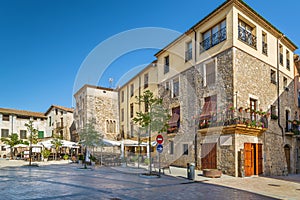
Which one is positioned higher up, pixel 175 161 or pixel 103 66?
pixel 103 66

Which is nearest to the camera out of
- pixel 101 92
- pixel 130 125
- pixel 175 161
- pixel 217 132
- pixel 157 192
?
pixel 157 192

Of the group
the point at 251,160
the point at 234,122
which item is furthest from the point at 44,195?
the point at 251,160

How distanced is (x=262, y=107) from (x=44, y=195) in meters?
15.0

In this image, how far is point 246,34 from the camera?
55.5 feet

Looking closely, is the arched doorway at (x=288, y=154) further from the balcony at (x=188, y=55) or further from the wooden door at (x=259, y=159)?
the balcony at (x=188, y=55)

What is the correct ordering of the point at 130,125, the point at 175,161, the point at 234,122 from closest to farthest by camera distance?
the point at 234,122
the point at 175,161
the point at 130,125

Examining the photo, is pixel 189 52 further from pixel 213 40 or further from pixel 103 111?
pixel 103 111

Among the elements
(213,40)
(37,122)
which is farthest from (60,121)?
(213,40)

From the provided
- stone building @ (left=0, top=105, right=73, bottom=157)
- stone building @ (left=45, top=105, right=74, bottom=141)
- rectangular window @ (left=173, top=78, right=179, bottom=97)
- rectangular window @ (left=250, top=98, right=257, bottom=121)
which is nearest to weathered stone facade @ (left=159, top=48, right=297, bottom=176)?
rectangular window @ (left=250, top=98, right=257, bottom=121)

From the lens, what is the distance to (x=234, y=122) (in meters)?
14.6

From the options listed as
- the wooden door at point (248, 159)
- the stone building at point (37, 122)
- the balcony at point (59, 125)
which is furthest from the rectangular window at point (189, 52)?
the balcony at point (59, 125)

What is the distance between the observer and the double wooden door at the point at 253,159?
49.0ft

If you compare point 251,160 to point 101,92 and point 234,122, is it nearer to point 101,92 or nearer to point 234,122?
point 234,122

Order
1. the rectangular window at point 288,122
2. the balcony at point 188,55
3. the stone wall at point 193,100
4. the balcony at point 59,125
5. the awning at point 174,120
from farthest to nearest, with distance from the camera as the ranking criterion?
the balcony at point 59,125 → the awning at point 174,120 → the rectangular window at point 288,122 → the balcony at point 188,55 → the stone wall at point 193,100
